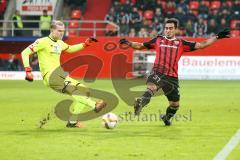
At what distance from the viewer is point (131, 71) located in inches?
1107

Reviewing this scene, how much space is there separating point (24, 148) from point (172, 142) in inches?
100

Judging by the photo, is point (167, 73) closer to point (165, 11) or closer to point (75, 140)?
point (75, 140)

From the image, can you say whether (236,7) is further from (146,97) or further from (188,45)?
(146,97)

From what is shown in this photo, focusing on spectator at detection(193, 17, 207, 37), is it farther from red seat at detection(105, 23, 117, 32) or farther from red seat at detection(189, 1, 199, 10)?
red seat at detection(105, 23, 117, 32)

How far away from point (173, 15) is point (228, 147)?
2166 cm

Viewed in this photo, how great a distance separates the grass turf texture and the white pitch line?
87 mm

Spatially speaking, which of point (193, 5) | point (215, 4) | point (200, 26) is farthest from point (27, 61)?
point (215, 4)

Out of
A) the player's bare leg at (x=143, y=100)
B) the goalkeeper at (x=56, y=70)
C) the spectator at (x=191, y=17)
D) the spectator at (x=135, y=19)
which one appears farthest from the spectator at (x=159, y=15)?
the goalkeeper at (x=56, y=70)

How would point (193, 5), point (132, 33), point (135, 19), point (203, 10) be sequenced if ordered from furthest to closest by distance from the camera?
point (193, 5)
point (203, 10)
point (135, 19)
point (132, 33)

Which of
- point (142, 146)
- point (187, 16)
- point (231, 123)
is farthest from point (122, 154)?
point (187, 16)

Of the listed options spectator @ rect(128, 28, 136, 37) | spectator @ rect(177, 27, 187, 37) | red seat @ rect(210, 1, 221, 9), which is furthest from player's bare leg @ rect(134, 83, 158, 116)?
red seat @ rect(210, 1, 221, 9)

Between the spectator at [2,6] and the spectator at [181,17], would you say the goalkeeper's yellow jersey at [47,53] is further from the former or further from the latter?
the spectator at [2,6]

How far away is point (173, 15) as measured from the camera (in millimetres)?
31438

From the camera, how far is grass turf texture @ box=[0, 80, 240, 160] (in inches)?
377
